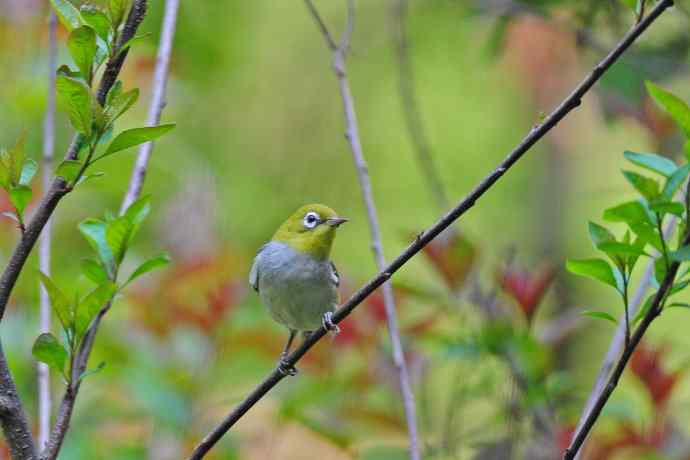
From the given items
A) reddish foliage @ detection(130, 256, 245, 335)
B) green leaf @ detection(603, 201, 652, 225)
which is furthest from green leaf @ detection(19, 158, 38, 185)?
reddish foliage @ detection(130, 256, 245, 335)

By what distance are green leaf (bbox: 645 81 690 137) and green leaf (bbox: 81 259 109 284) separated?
3.26ft

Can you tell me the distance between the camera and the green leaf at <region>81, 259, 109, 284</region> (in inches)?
65.3

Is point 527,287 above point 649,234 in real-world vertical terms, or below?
above

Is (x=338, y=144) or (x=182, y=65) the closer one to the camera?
(x=182, y=65)

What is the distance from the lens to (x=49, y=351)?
1.53 meters

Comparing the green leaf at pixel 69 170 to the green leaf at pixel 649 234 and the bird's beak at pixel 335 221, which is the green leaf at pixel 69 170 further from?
the bird's beak at pixel 335 221

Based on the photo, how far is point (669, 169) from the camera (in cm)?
150

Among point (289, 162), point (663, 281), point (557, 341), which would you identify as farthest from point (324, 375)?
point (289, 162)

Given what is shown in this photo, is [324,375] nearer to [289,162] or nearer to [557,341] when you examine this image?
[557,341]

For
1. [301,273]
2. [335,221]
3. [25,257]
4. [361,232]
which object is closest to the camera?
[25,257]

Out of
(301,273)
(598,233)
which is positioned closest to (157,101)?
(598,233)

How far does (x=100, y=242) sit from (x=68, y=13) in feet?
1.35

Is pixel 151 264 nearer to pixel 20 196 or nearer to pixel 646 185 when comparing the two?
pixel 20 196

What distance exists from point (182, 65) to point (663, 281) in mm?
4128
